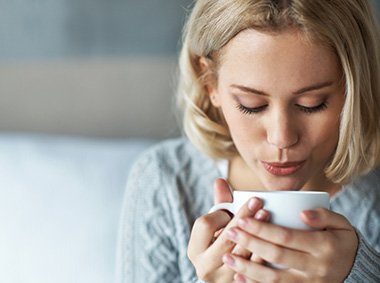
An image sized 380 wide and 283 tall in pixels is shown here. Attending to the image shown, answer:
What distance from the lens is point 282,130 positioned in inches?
40.8

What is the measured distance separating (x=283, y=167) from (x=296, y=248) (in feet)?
0.75

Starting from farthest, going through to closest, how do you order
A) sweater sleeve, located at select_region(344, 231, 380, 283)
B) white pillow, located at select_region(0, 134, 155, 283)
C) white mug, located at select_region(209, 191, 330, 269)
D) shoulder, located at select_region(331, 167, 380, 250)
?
1. white pillow, located at select_region(0, 134, 155, 283)
2. shoulder, located at select_region(331, 167, 380, 250)
3. sweater sleeve, located at select_region(344, 231, 380, 283)
4. white mug, located at select_region(209, 191, 330, 269)

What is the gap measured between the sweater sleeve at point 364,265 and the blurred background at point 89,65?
0.73 meters

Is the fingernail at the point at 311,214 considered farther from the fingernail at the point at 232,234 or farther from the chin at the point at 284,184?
the chin at the point at 284,184

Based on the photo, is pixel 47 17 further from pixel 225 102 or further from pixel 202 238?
pixel 202 238

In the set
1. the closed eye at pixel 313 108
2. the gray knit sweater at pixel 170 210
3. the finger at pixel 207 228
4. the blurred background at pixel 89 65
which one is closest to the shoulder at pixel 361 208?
the gray knit sweater at pixel 170 210

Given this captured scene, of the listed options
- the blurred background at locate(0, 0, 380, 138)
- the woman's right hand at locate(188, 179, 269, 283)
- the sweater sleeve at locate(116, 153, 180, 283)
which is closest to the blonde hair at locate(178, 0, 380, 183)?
the sweater sleeve at locate(116, 153, 180, 283)

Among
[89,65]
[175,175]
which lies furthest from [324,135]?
[89,65]

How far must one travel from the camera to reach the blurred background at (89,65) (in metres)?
1.68

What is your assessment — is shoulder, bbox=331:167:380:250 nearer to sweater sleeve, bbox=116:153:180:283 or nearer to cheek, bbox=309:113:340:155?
cheek, bbox=309:113:340:155

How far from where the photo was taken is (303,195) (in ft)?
2.84

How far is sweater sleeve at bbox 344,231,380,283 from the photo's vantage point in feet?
3.26

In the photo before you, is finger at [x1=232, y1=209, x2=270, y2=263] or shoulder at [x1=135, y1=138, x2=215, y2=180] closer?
finger at [x1=232, y1=209, x2=270, y2=263]

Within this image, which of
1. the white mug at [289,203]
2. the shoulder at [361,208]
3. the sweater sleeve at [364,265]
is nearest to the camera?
the white mug at [289,203]
